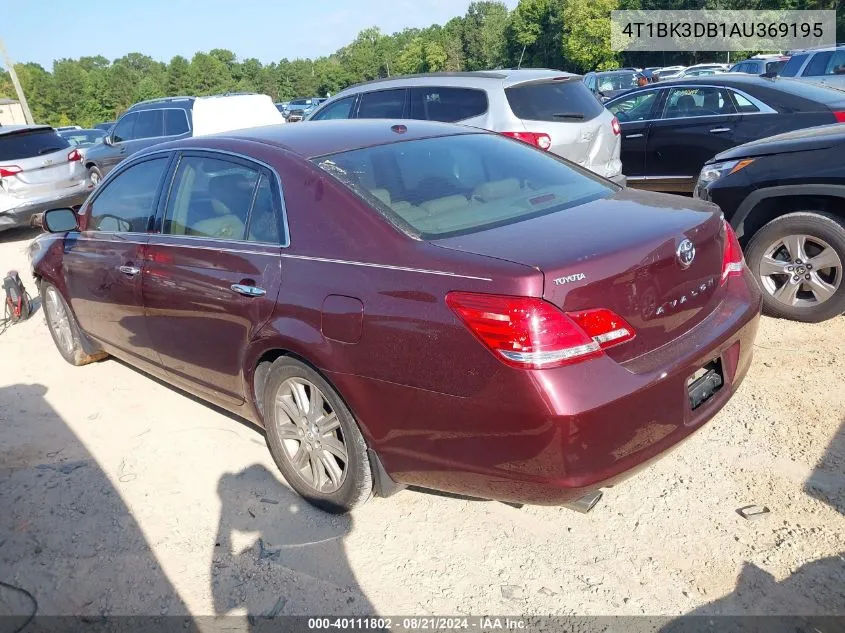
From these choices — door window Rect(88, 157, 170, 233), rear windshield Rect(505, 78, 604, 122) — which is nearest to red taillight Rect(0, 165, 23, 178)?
door window Rect(88, 157, 170, 233)

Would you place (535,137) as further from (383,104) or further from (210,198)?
(210,198)

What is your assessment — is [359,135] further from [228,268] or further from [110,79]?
[110,79]

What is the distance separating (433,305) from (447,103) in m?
5.44

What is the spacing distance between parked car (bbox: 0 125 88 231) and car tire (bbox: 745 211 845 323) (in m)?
9.73

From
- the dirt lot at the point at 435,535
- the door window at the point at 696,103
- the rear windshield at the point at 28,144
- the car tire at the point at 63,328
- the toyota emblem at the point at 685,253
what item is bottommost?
the dirt lot at the point at 435,535

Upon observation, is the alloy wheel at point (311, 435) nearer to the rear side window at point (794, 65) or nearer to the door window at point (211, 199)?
the door window at point (211, 199)

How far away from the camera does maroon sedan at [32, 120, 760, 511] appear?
7.56 feet

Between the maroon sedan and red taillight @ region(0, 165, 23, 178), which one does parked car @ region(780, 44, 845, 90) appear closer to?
the maroon sedan

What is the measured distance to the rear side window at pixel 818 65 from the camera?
44.4 ft

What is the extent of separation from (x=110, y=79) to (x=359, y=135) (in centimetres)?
7454

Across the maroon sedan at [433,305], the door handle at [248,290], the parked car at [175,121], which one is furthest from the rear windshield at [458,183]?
the parked car at [175,121]

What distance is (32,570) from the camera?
300 centimetres

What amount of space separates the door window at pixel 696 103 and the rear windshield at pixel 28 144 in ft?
29.8

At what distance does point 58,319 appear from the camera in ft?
17.4
